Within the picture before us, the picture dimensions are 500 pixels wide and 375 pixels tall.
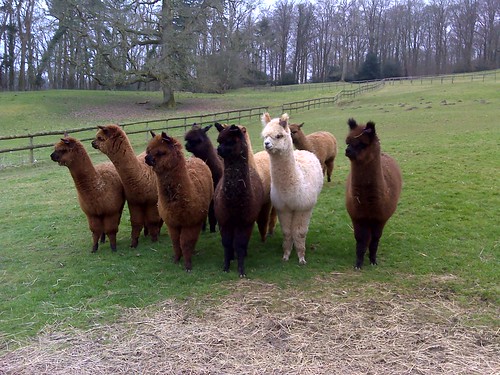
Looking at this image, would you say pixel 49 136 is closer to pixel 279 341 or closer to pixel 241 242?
pixel 241 242

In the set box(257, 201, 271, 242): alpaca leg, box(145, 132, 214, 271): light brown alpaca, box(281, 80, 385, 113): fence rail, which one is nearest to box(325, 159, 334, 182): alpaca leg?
box(257, 201, 271, 242): alpaca leg

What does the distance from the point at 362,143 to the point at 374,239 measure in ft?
4.68

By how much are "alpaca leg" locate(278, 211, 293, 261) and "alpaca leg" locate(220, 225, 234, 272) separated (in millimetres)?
846

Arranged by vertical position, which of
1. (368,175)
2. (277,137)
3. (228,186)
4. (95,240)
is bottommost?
(95,240)

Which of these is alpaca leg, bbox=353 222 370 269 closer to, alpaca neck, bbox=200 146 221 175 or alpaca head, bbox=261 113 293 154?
alpaca head, bbox=261 113 293 154

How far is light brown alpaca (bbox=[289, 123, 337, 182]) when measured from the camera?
10.2 metres

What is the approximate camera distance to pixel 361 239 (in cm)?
596

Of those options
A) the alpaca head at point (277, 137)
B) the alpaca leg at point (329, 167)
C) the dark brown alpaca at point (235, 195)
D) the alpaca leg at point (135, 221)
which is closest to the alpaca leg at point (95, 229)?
the alpaca leg at point (135, 221)

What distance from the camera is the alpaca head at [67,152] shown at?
631cm

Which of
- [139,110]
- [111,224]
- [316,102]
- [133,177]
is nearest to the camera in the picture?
[133,177]

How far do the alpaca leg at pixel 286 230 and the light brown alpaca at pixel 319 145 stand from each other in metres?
3.98

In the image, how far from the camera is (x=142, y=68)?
34.0 metres

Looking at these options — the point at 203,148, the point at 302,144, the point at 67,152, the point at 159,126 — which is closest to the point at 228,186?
the point at 203,148

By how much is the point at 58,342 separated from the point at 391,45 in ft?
249
